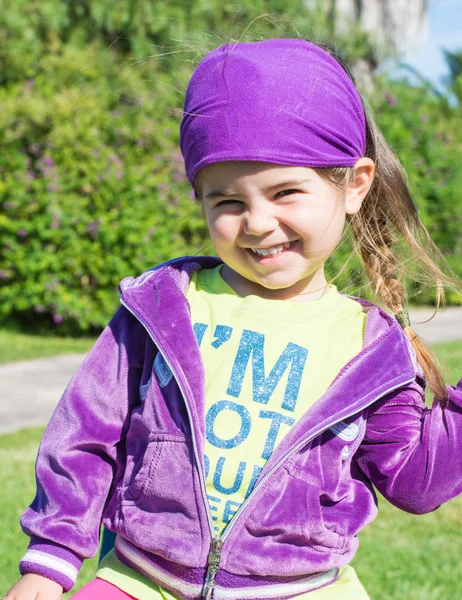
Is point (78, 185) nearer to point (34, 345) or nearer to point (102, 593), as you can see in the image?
point (34, 345)

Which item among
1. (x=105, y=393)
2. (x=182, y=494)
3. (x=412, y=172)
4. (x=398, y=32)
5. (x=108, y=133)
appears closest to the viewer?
(x=182, y=494)

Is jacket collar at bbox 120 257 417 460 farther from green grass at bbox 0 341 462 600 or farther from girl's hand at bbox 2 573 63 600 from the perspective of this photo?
green grass at bbox 0 341 462 600

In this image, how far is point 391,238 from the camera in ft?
7.64

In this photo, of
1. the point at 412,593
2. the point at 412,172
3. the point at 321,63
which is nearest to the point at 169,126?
the point at 412,172

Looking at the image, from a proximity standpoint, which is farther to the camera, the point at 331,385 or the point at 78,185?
the point at 78,185

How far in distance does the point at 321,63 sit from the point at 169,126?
7592 mm

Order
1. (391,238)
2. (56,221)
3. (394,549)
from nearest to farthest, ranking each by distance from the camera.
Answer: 1. (391,238)
2. (394,549)
3. (56,221)

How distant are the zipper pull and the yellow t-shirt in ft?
0.18

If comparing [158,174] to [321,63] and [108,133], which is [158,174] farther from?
[321,63]

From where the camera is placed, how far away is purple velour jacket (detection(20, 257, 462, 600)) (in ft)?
6.19

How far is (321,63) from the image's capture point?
2.00 meters

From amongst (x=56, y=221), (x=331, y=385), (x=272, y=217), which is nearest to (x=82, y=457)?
(x=331, y=385)

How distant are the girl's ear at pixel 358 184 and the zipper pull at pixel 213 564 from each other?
2.79ft

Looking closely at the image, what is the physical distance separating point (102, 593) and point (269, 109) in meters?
1.16
